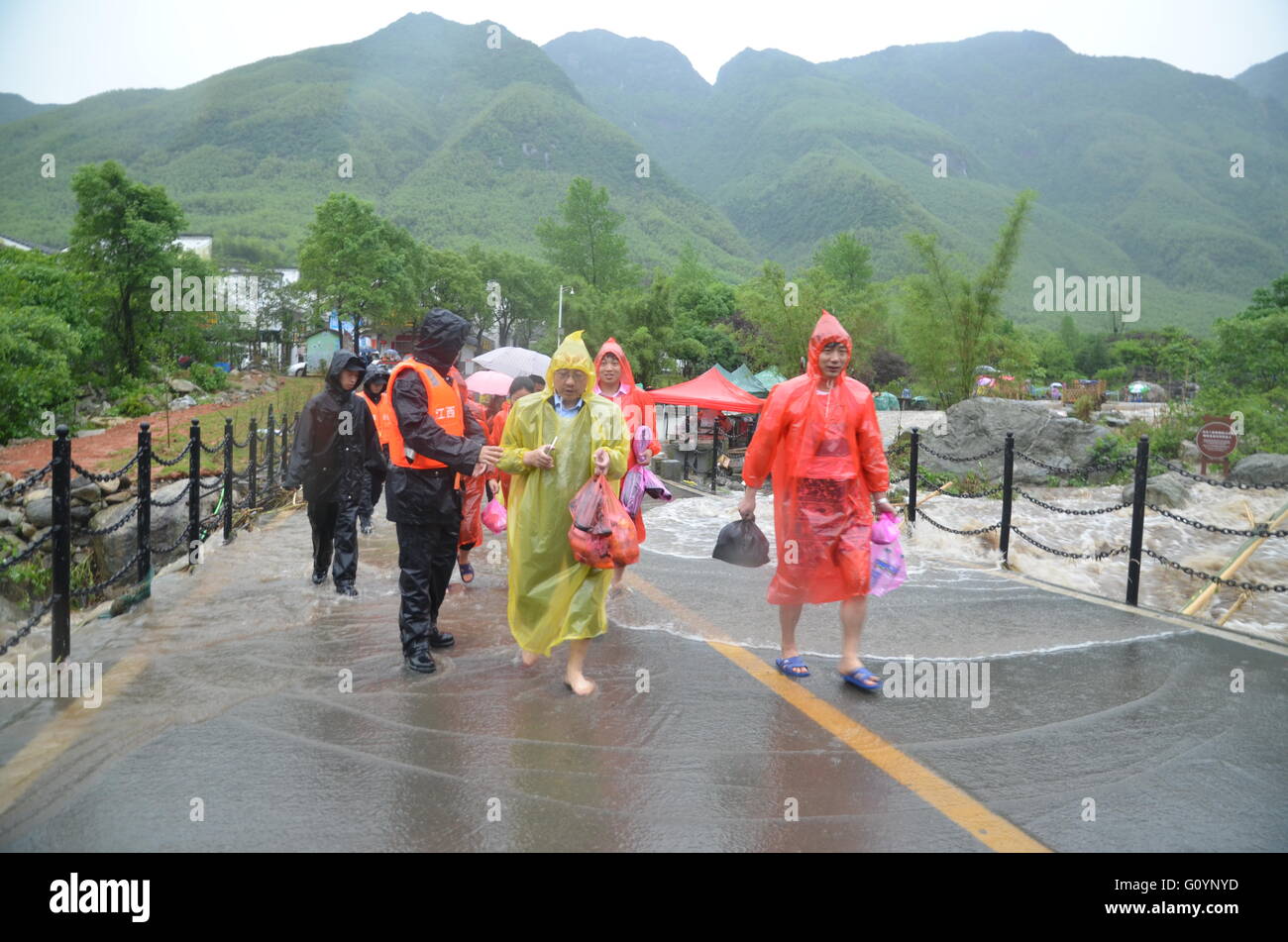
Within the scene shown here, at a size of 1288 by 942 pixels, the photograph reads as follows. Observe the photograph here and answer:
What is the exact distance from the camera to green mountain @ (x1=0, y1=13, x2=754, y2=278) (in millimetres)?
117875

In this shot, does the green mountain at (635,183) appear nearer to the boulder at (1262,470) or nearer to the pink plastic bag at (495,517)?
the boulder at (1262,470)

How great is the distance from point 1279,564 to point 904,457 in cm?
1017

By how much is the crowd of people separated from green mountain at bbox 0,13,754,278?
310 ft

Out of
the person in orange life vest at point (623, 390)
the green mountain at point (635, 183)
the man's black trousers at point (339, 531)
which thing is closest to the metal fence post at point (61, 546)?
the man's black trousers at point (339, 531)

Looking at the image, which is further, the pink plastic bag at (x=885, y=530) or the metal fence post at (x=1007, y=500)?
the metal fence post at (x=1007, y=500)

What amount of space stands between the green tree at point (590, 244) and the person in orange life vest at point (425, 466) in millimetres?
59783

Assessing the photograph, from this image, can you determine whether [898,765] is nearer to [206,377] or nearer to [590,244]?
[206,377]

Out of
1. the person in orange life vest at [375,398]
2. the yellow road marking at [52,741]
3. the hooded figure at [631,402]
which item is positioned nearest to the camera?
the yellow road marking at [52,741]

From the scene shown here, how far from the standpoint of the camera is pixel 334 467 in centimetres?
→ 670

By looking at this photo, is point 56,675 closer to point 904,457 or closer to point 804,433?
point 804,433

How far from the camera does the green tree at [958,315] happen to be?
2728 cm

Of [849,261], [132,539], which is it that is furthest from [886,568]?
[849,261]

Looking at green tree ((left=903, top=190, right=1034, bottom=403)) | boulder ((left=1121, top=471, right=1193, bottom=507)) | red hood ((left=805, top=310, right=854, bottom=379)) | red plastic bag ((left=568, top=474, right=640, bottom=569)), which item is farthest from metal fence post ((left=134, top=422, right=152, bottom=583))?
green tree ((left=903, top=190, right=1034, bottom=403))

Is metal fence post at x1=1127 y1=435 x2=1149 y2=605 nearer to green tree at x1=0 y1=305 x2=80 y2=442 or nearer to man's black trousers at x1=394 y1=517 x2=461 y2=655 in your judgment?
man's black trousers at x1=394 y1=517 x2=461 y2=655
